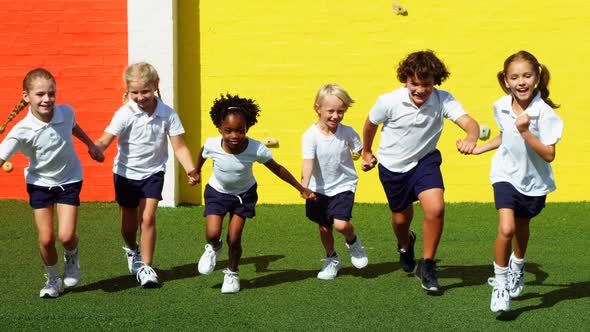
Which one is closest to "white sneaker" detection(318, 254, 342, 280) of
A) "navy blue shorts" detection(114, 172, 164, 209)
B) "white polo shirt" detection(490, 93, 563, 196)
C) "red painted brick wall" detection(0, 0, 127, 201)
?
"navy blue shorts" detection(114, 172, 164, 209)

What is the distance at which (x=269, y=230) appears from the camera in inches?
371

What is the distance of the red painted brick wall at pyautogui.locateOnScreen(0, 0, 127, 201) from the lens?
10.6m

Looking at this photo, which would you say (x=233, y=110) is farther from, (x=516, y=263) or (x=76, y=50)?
(x=76, y=50)

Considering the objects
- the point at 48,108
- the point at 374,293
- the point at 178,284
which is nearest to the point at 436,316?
the point at 374,293

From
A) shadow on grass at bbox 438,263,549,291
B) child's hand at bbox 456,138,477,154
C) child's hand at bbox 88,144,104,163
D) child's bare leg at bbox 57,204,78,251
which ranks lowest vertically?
shadow on grass at bbox 438,263,549,291

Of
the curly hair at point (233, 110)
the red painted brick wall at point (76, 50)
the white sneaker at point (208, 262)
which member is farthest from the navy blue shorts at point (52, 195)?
the red painted brick wall at point (76, 50)

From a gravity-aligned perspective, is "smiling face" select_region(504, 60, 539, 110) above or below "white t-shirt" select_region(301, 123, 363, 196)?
above

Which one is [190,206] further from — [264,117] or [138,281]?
[138,281]

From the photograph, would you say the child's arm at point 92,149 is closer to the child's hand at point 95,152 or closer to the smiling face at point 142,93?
the child's hand at point 95,152

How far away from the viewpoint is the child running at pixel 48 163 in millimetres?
6832

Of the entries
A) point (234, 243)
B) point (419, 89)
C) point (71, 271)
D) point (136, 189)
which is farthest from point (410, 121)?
point (71, 271)

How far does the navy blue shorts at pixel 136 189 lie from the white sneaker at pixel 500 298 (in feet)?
8.28

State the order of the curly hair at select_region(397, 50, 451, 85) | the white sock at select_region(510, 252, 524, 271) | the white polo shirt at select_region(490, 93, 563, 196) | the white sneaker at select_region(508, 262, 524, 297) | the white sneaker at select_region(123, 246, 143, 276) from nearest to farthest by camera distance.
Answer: the white polo shirt at select_region(490, 93, 563, 196) → the white sneaker at select_region(508, 262, 524, 297) → the white sock at select_region(510, 252, 524, 271) → the curly hair at select_region(397, 50, 451, 85) → the white sneaker at select_region(123, 246, 143, 276)

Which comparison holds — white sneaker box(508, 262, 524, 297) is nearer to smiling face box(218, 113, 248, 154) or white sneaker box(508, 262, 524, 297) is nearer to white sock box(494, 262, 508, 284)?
white sock box(494, 262, 508, 284)
